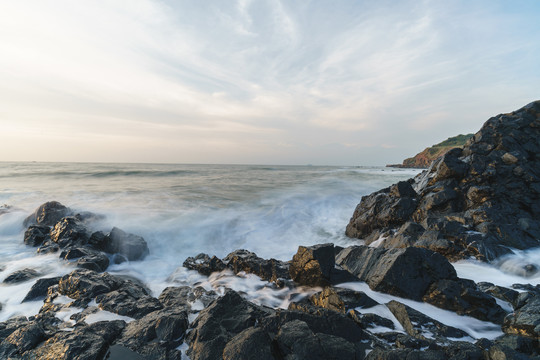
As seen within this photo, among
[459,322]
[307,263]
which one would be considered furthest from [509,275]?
[307,263]

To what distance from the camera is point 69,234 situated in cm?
844

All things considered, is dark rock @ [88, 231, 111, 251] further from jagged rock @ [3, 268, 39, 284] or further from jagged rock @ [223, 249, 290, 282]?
jagged rock @ [223, 249, 290, 282]

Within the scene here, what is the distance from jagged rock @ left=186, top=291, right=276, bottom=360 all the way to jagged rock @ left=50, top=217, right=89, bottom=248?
7205 millimetres

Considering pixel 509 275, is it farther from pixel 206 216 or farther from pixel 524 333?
pixel 206 216

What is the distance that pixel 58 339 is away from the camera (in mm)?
3109

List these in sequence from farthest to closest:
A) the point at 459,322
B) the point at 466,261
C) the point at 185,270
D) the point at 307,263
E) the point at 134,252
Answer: the point at 134,252 < the point at 185,270 < the point at 466,261 < the point at 307,263 < the point at 459,322

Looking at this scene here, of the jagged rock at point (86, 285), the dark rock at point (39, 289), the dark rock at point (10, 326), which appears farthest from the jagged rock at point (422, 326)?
the dark rock at point (39, 289)

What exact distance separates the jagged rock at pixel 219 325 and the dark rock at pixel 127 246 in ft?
19.0

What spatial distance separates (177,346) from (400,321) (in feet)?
11.0

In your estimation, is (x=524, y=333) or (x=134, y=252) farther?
(x=134, y=252)

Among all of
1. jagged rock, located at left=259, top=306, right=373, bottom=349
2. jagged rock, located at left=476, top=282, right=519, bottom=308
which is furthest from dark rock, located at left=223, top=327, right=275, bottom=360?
jagged rock, located at left=476, top=282, right=519, bottom=308

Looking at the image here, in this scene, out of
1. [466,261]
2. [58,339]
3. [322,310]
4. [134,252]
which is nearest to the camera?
[58,339]

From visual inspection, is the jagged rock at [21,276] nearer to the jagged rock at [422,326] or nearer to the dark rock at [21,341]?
the dark rock at [21,341]

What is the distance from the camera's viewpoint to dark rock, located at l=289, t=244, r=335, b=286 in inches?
197
